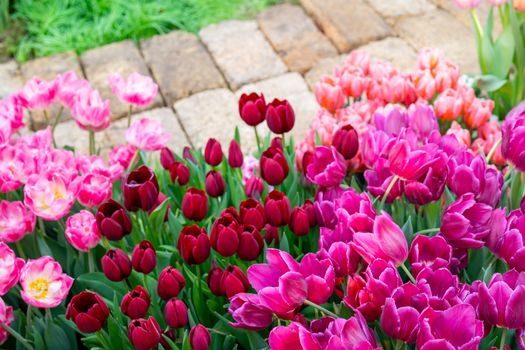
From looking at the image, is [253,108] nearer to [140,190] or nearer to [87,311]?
[140,190]

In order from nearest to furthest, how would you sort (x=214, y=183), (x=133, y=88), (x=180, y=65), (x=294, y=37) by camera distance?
1. (x=214, y=183)
2. (x=133, y=88)
3. (x=180, y=65)
4. (x=294, y=37)

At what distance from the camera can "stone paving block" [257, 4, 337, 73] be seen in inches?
119

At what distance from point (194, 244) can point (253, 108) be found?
44 centimetres

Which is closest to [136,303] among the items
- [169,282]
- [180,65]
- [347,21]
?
[169,282]

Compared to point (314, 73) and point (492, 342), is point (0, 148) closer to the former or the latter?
point (492, 342)

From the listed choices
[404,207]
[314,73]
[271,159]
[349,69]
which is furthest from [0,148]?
[314,73]

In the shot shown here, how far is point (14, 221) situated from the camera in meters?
1.30

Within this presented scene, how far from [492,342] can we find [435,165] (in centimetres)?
26

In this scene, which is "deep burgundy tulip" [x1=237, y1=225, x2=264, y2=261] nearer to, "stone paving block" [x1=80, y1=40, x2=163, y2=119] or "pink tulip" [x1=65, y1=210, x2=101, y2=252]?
"pink tulip" [x1=65, y1=210, x2=101, y2=252]

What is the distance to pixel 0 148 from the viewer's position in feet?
4.56

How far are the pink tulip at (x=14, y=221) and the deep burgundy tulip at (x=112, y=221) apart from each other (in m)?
0.21

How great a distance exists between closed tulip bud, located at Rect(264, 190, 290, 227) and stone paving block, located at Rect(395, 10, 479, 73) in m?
1.92

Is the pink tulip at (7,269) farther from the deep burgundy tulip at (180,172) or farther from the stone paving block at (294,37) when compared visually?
the stone paving block at (294,37)

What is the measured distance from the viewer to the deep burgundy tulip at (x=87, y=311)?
3.35ft
